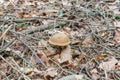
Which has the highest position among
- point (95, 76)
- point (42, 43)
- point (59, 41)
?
point (59, 41)

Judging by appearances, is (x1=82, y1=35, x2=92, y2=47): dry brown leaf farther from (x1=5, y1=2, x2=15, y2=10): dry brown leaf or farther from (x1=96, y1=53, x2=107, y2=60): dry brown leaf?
(x1=5, y1=2, x2=15, y2=10): dry brown leaf

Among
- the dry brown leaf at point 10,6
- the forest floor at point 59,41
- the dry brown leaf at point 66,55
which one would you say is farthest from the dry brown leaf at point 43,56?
the dry brown leaf at point 10,6

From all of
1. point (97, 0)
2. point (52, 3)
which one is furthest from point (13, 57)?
point (97, 0)

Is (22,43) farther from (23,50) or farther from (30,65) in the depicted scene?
(30,65)

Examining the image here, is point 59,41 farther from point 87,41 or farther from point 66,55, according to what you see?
point 87,41

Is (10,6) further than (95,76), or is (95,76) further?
(10,6)

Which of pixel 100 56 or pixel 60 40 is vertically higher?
pixel 60 40

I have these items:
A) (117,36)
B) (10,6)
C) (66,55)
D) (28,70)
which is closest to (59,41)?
(66,55)

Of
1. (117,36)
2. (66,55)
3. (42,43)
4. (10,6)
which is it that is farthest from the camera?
(10,6)

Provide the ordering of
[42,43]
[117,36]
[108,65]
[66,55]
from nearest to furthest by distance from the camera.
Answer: [108,65], [66,55], [42,43], [117,36]
